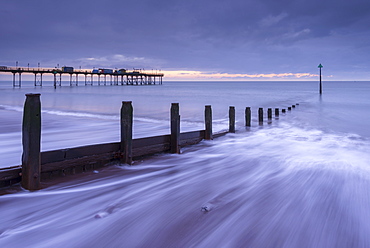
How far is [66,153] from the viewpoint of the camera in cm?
474

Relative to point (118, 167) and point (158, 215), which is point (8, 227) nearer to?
point (158, 215)

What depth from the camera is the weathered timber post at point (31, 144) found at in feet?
13.4

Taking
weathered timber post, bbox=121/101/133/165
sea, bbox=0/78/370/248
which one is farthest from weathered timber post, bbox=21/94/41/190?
weathered timber post, bbox=121/101/133/165

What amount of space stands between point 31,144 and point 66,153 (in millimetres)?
721

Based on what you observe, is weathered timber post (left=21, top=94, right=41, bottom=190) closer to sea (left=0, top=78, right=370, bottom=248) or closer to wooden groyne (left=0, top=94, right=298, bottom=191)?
wooden groyne (left=0, top=94, right=298, bottom=191)

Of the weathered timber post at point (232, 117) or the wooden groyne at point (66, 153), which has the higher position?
the weathered timber post at point (232, 117)

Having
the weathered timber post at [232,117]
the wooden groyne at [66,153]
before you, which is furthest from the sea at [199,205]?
the weathered timber post at [232,117]

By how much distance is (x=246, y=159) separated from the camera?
6.84 meters

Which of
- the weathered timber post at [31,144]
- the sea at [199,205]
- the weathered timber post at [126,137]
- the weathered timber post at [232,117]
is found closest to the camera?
the sea at [199,205]

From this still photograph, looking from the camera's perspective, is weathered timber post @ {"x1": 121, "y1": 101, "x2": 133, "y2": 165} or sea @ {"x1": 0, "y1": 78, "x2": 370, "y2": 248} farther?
weathered timber post @ {"x1": 121, "y1": 101, "x2": 133, "y2": 165}

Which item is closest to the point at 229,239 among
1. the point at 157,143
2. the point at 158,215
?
the point at 158,215

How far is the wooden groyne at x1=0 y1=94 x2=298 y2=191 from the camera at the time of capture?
4.11 meters

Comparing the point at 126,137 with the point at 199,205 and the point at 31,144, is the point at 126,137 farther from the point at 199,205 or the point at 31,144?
the point at 199,205

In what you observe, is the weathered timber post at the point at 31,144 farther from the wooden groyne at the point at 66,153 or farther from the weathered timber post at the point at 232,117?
the weathered timber post at the point at 232,117
